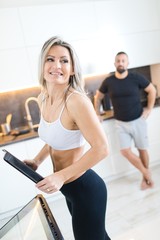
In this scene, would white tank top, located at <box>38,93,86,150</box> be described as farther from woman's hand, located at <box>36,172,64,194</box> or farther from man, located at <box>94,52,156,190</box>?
man, located at <box>94,52,156,190</box>

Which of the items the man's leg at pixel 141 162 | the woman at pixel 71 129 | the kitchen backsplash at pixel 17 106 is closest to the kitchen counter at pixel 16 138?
the kitchen backsplash at pixel 17 106

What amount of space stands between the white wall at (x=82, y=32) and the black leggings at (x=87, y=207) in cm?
170

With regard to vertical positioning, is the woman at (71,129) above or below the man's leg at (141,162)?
above

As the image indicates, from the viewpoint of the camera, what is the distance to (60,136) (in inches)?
42.8

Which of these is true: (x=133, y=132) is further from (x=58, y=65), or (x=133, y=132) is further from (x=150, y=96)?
(x=58, y=65)

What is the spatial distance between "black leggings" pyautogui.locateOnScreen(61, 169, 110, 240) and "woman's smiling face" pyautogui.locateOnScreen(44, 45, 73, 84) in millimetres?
485

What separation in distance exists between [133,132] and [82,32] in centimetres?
129

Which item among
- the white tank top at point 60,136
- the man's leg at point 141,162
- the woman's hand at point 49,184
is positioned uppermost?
the white tank top at point 60,136

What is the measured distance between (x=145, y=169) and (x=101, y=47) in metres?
1.52

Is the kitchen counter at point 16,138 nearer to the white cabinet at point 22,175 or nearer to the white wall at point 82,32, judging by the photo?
the white cabinet at point 22,175

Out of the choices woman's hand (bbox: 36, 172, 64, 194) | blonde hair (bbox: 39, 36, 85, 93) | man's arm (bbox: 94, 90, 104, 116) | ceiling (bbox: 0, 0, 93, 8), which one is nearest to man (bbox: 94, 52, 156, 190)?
man's arm (bbox: 94, 90, 104, 116)

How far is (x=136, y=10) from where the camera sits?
9.53 feet

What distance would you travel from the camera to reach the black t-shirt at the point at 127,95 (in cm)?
263

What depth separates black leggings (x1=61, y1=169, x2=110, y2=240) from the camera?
43.6 inches
